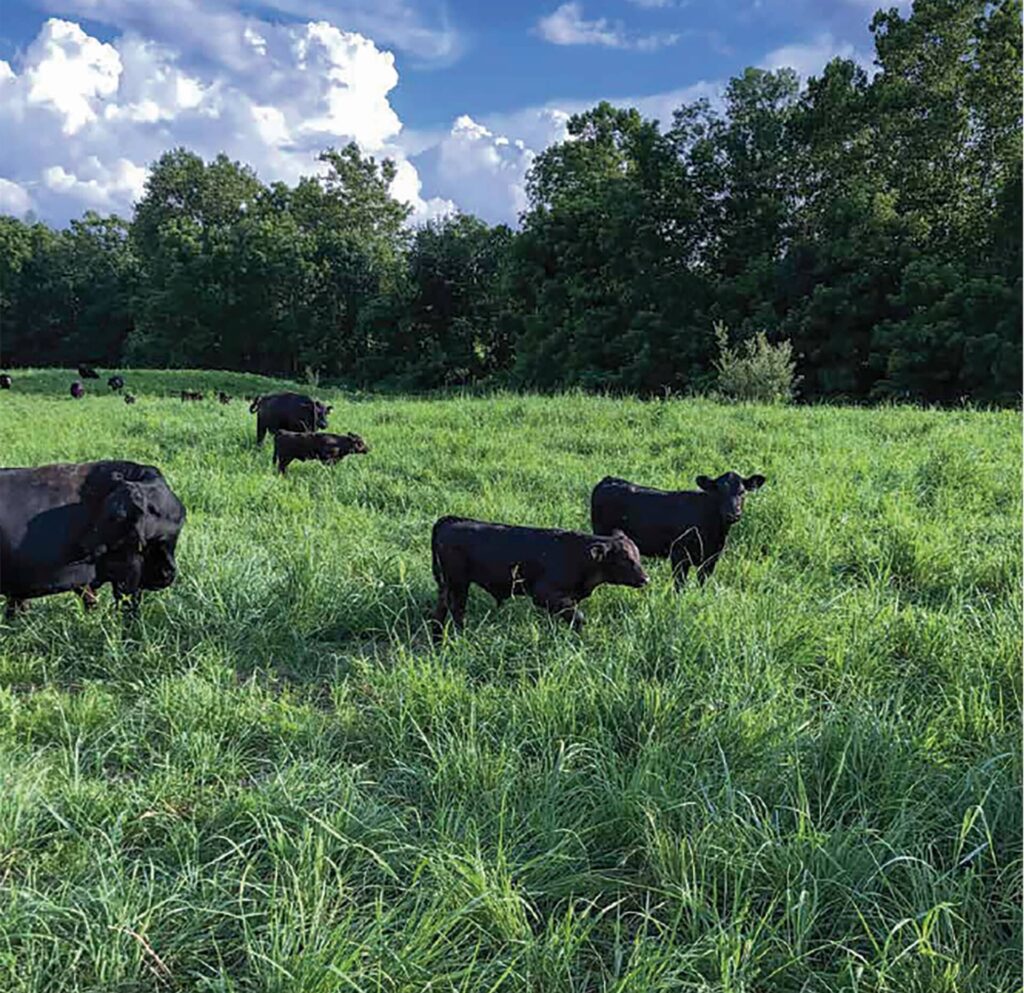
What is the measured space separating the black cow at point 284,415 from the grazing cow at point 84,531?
6.50 m

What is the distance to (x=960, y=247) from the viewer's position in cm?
3047

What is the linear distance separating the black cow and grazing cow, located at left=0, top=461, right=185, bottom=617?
21.3 feet

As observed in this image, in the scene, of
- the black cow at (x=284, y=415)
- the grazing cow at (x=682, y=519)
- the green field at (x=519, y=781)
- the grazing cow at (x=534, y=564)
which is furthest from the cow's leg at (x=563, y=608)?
the black cow at (x=284, y=415)

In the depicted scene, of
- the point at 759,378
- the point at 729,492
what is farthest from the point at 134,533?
the point at 759,378

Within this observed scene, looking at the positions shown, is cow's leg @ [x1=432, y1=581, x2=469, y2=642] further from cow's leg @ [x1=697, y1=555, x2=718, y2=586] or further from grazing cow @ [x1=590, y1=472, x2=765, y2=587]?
cow's leg @ [x1=697, y1=555, x2=718, y2=586]

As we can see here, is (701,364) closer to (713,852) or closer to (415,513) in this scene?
(415,513)

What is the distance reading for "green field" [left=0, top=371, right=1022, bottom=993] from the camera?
2.12 m

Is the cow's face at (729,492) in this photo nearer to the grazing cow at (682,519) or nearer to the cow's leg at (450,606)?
the grazing cow at (682,519)

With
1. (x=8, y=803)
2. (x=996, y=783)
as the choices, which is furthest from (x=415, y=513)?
(x=996, y=783)

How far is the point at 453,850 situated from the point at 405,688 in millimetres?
1083

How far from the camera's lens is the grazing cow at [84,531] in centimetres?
420

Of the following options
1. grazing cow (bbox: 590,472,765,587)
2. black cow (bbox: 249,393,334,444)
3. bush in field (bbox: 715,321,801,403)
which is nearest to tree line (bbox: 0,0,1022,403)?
bush in field (bbox: 715,321,801,403)

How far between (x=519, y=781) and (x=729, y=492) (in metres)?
2.92

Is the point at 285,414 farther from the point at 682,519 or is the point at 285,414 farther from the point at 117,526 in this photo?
the point at 682,519
